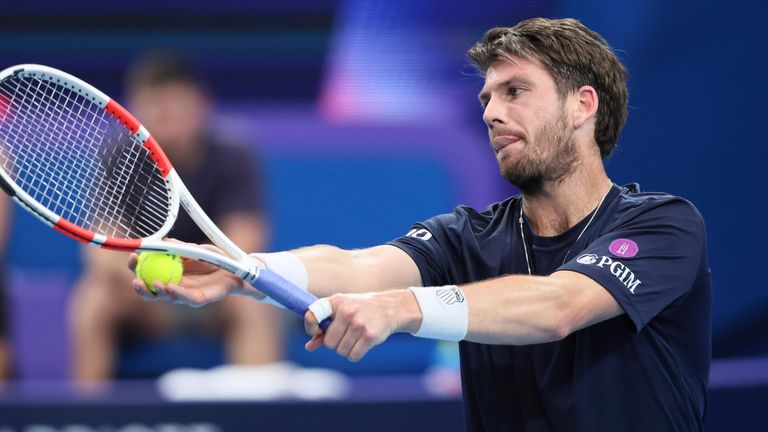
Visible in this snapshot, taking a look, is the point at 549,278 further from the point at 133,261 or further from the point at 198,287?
the point at 133,261

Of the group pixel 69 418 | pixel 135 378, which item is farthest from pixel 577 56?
pixel 135 378

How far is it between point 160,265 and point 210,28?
483 cm

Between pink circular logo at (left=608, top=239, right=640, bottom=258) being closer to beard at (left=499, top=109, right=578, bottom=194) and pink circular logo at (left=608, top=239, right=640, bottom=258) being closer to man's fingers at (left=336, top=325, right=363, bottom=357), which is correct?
beard at (left=499, top=109, right=578, bottom=194)

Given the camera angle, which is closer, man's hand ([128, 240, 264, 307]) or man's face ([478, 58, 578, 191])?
man's hand ([128, 240, 264, 307])

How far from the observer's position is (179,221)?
17.4 feet

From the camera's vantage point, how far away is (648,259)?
2.61 meters

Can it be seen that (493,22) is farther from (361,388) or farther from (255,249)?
(361,388)

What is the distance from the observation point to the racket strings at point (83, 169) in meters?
2.91

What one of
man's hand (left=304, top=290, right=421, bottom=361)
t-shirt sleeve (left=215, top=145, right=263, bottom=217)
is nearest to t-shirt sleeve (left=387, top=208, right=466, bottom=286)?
man's hand (left=304, top=290, right=421, bottom=361)

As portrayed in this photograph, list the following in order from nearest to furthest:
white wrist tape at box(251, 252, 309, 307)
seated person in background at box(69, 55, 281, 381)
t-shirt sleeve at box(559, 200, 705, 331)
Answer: t-shirt sleeve at box(559, 200, 705, 331), white wrist tape at box(251, 252, 309, 307), seated person in background at box(69, 55, 281, 381)

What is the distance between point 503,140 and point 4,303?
3319 millimetres

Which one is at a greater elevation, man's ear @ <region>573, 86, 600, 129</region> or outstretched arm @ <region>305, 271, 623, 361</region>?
man's ear @ <region>573, 86, 600, 129</region>

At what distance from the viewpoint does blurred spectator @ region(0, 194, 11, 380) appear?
5.29 metres

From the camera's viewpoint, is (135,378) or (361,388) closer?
(361,388)
